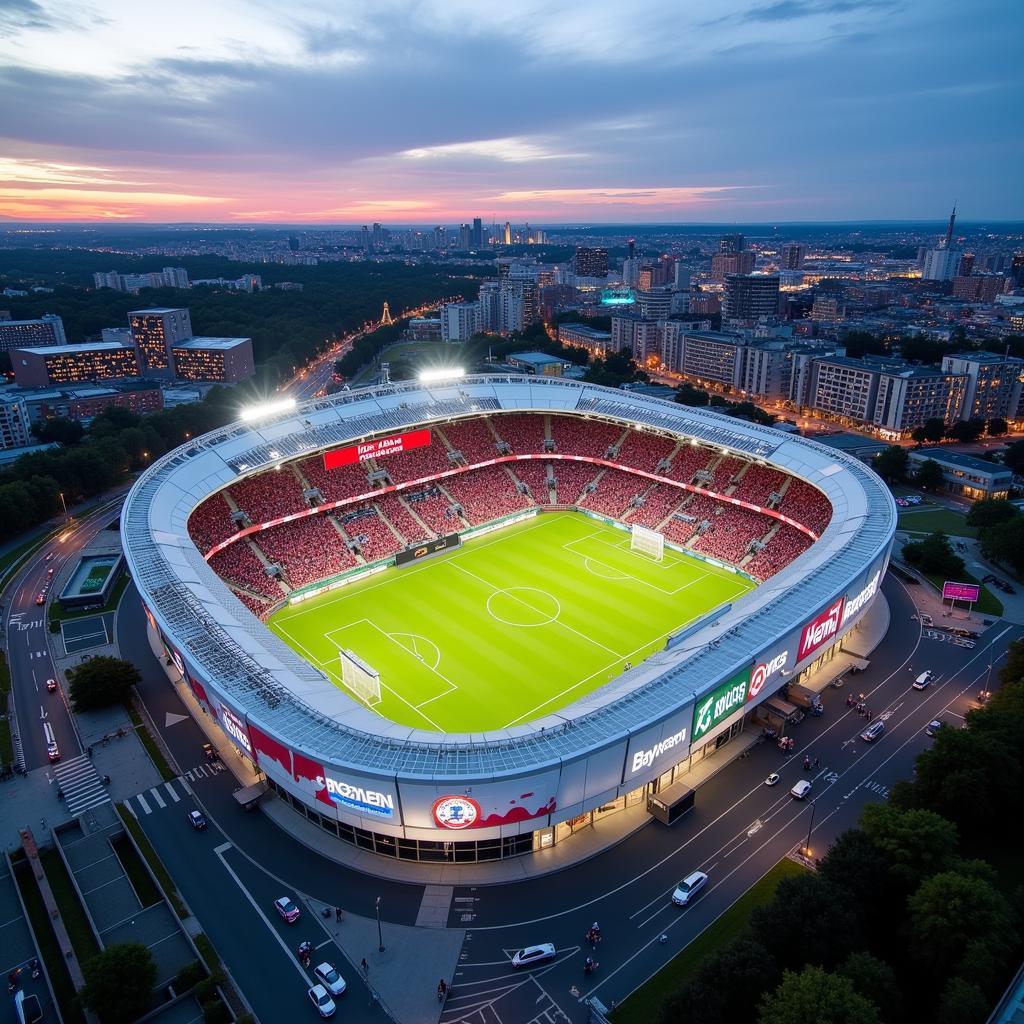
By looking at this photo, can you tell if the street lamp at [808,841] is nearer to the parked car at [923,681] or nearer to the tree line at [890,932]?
the tree line at [890,932]

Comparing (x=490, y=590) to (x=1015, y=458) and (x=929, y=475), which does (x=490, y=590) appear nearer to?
(x=929, y=475)

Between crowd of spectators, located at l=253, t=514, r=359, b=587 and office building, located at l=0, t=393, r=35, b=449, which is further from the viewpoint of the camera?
office building, located at l=0, t=393, r=35, b=449

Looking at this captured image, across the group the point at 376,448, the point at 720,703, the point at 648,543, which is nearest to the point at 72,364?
the point at 376,448

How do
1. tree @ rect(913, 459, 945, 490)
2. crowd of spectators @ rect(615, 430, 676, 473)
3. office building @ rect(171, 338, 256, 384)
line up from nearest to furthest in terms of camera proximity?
crowd of spectators @ rect(615, 430, 676, 473)
tree @ rect(913, 459, 945, 490)
office building @ rect(171, 338, 256, 384)

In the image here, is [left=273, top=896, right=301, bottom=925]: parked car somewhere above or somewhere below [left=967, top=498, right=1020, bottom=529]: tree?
below

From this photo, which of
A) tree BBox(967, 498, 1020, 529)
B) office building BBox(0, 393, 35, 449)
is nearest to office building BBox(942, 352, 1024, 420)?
tree BBox(967, 498, 1020, 529)

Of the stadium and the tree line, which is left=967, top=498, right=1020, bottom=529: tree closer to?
the stadium

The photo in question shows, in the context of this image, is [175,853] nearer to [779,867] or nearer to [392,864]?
[392,864]
